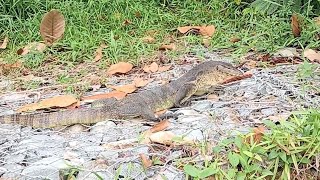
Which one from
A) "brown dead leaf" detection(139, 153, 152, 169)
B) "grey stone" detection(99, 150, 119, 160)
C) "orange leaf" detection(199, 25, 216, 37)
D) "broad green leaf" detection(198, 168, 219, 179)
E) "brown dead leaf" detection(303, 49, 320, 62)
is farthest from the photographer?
"orange leaf" detection(199, 25, 216, 37)

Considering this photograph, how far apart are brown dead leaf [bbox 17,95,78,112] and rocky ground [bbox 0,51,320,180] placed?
218mm

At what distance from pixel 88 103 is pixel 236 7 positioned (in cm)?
260

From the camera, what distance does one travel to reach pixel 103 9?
6.30 meters

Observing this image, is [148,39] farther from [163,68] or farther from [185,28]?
[163,68]

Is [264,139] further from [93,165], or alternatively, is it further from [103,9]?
[103,9]

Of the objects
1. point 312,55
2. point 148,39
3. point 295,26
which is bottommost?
point 148,39

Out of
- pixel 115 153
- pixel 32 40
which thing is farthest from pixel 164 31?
pixel 115 153

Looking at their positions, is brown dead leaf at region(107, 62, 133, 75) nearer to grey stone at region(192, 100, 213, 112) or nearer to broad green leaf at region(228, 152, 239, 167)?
grey stone at region(192, 100, 213, 112)

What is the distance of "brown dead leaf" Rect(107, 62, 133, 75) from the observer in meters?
4.87

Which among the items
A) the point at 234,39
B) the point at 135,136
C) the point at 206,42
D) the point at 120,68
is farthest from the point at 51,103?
the point at 234,39

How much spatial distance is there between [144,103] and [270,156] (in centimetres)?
109

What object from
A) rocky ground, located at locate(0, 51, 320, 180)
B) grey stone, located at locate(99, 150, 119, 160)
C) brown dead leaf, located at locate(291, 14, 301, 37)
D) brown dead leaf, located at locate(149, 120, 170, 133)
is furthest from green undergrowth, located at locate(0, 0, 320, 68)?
grey stone, located at locate(99, 150, 119, 160)

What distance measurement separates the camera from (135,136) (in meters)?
3.49

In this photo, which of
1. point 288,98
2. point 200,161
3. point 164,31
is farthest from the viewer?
point 164,31
